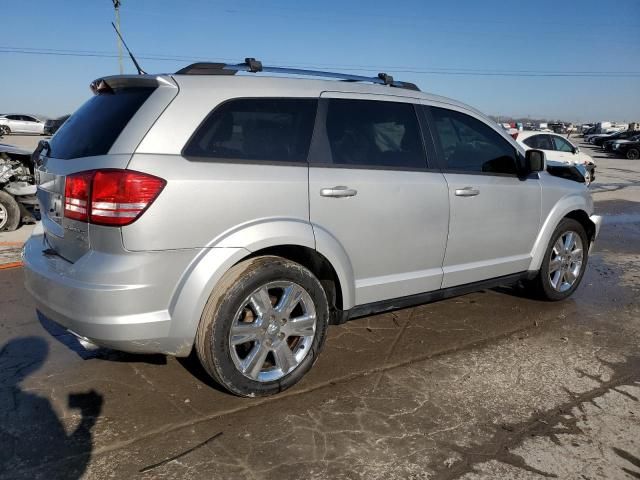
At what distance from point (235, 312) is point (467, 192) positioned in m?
2.06

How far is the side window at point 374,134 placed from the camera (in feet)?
11.6

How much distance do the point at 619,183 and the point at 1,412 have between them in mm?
19439

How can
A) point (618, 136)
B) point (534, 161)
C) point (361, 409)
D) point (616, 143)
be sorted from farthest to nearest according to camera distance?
1. point (618, 136)
2. point (616, 143)
3. point (534, 161)
4. point (361, 409)

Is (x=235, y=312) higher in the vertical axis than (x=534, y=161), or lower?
lower

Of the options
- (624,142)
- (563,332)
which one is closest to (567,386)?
(563,332)

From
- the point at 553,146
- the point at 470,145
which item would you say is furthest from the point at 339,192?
the point at 553,146

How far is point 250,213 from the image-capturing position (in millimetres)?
3010

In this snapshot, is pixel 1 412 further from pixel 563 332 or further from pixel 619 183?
pixel 619 183

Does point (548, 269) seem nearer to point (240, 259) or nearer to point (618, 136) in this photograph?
point (240, 259)

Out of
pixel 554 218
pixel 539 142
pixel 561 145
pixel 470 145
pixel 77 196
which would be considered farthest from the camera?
pixel 561 145

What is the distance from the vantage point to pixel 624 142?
1276 inches

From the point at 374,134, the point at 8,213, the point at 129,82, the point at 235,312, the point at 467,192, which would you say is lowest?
the point at 8,213

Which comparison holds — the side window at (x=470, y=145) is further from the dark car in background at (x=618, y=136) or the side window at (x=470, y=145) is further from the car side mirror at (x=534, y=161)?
the dark car in background at (x=618, y=136)

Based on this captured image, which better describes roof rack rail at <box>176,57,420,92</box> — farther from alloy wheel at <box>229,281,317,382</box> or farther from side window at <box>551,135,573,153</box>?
side window at <box>551,135,573,153</box>
